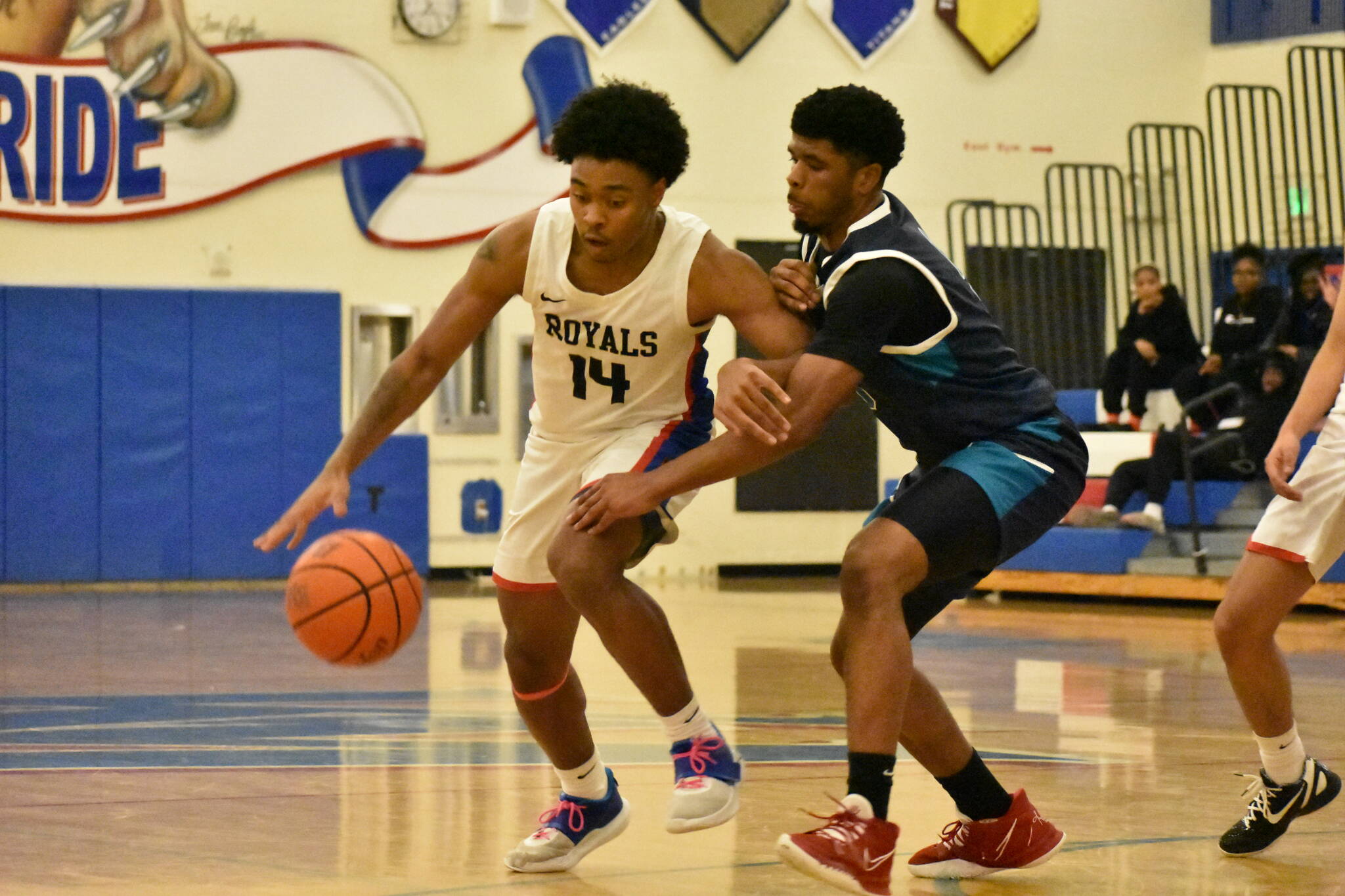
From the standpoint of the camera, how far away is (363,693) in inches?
294

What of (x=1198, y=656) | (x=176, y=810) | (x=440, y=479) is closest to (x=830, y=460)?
(x=440, y=479)

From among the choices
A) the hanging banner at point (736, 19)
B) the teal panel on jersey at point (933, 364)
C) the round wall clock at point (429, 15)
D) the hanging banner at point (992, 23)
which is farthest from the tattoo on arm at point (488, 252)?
the hanging banner at point (992, 23)

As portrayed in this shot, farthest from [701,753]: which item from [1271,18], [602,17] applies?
[1271,18]

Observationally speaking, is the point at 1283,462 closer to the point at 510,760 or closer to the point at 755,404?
the point at 755,404

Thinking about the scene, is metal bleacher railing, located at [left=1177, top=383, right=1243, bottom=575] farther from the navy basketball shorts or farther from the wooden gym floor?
the navy basketball shorts

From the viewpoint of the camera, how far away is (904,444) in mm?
4082

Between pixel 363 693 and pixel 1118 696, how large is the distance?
3120 mm

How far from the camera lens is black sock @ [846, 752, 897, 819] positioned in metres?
3.51

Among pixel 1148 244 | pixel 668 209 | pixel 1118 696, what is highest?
pixel 1148 244

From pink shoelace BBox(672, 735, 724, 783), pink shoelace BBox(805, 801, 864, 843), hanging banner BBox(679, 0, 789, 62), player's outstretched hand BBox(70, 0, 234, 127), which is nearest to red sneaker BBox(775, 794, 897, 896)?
pink shoelace BBox(805, 801, 864, 843)

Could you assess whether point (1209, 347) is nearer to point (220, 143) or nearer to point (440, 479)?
point (440, 479)

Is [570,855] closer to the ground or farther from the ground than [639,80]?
closer to the ground

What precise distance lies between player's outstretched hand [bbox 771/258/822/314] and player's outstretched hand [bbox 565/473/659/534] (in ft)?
1.63

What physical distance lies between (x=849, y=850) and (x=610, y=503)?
2.96 ft
